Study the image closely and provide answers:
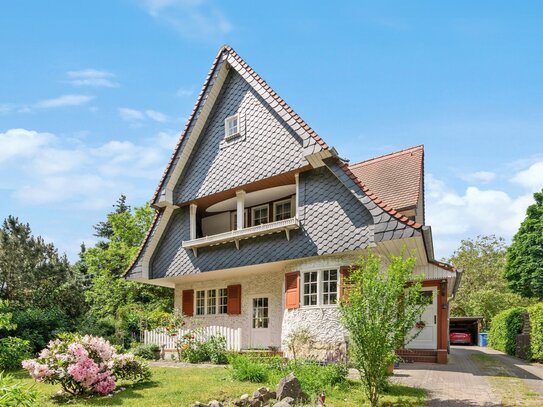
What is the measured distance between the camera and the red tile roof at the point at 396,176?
15.8 m

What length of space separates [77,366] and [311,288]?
276 inches

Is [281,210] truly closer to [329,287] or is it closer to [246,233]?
[246,233]

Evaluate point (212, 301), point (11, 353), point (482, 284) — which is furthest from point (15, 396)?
point (482, 284)

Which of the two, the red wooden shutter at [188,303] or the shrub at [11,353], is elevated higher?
the red wooden shutter at [188,303]

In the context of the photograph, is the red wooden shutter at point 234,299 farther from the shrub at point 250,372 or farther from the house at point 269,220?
the shrub at point 250,372

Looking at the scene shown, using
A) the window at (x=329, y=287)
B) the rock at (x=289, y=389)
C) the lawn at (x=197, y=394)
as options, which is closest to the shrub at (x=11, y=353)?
the lawn at (x=197, y=394)

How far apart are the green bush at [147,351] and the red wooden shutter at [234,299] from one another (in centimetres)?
299

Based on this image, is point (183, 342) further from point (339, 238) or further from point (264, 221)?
point (339, 238)

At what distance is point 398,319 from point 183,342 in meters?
9.70

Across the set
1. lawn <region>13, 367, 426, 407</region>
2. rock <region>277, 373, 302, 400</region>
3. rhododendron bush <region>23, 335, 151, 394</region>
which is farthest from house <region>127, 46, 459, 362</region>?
rhododendron bush <region>23, 335, 151, 394</region>

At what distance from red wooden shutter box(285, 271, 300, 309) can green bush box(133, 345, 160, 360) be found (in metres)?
5.85

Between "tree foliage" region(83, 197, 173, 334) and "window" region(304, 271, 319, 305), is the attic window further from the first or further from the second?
"tree foliage" region(83, 197, 173, 334)

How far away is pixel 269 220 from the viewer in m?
16.5

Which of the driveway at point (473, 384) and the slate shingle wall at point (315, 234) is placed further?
the slate shingle wall at point (315, 234)
